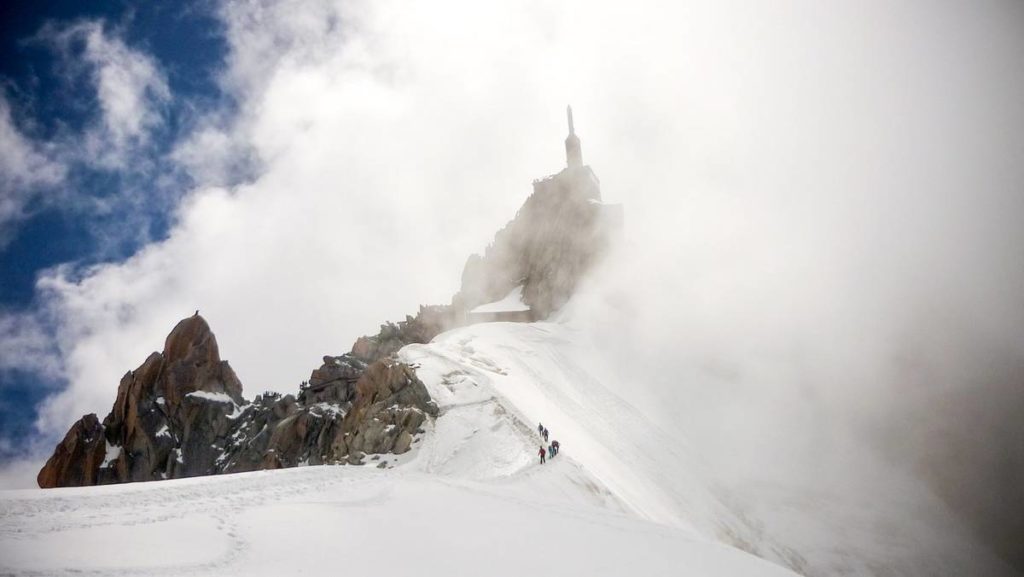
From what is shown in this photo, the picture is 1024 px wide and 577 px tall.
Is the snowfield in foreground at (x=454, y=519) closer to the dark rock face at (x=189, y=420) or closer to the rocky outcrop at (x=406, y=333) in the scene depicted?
the dark rock face at (x=189, y=420)

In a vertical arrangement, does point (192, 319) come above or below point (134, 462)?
above

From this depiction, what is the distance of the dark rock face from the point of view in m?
55.1

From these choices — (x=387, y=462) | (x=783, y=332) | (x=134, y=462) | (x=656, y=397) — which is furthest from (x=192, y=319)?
(x=783, y=332)

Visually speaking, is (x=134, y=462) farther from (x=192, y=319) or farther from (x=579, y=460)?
(x=579, y=460)

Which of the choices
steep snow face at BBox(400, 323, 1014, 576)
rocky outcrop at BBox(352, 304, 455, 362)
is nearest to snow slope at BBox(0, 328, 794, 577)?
steep snow face at BBox(400, 323, 1014, 576)

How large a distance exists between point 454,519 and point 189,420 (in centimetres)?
6142

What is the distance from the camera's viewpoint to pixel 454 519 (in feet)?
46.5

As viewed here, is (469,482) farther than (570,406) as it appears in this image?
No

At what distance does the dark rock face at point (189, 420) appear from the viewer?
181 ft

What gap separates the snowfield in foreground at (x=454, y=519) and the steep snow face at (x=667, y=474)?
0.23 metres

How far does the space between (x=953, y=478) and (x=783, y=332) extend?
79.5ft

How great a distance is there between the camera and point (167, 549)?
32.1ft

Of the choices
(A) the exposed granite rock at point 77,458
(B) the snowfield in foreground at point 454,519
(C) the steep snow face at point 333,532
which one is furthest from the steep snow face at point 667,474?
(A) the exposed granite rock at point 77,458

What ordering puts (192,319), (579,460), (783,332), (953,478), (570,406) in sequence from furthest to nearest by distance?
1. (783,332)
2. (192,319)
3. (953,478)
4. (570,406)
5. (579,460)
